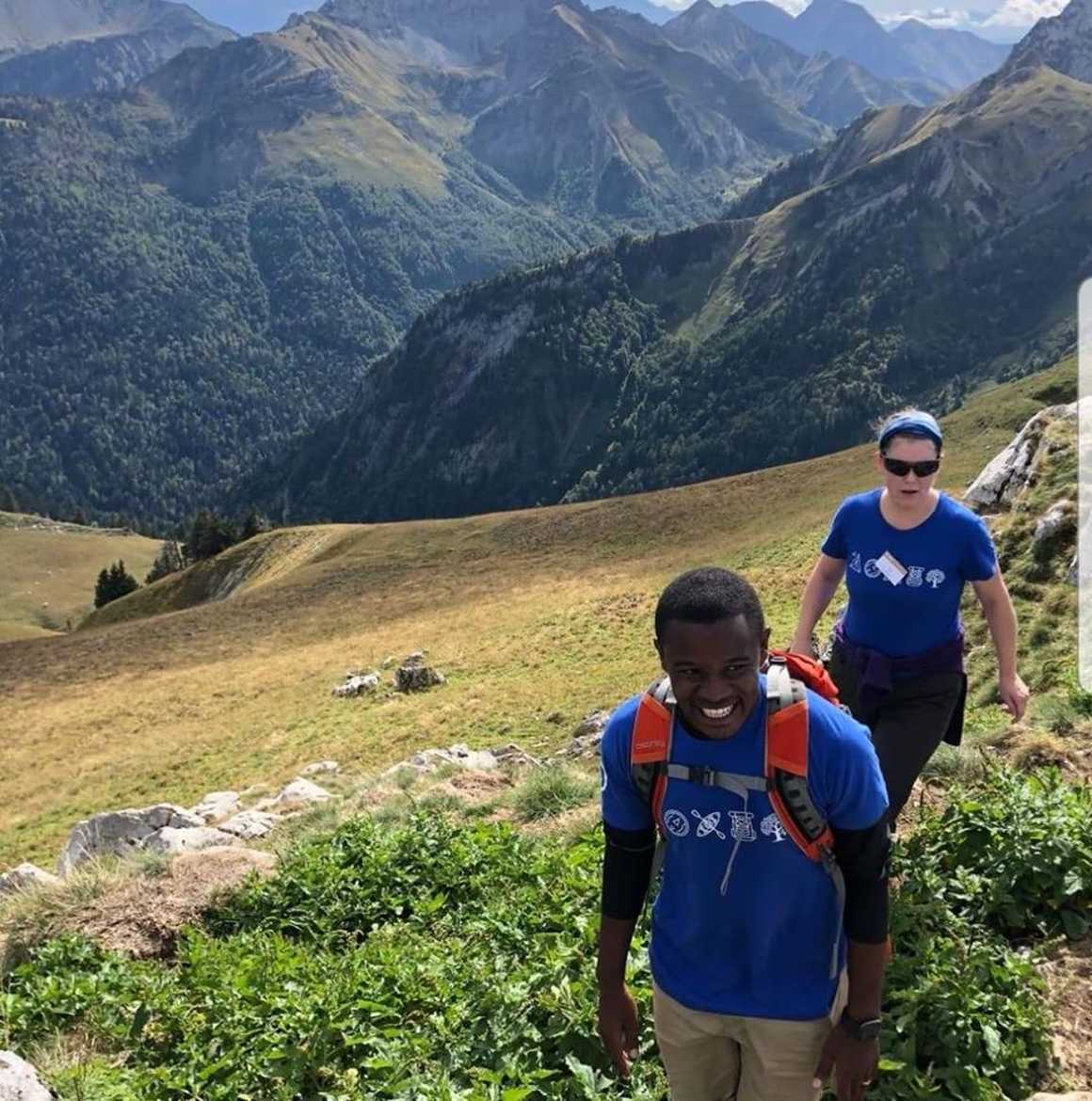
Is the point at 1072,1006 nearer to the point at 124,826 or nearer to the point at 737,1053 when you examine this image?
the point at 737,1053

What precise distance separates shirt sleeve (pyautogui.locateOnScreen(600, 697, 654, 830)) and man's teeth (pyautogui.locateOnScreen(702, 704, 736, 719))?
357 millimetres

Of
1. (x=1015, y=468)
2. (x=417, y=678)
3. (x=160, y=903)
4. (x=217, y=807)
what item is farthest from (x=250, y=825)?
(x=1015, y=468)

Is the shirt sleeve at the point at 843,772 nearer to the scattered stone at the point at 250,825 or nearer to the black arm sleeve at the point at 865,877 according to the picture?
the black arm sleeve at the point at 865,877

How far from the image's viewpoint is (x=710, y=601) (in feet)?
10.0

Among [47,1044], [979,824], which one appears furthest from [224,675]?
[979,824]

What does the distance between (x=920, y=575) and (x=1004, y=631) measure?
80 cm

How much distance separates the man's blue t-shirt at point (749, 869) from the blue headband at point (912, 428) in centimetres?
267

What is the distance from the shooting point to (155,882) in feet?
27.3

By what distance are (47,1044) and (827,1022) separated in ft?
16.7

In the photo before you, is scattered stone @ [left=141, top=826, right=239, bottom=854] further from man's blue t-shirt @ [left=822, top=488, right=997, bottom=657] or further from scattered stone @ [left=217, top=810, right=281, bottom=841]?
man's blue t-shirt @ [left=822, top=488, right=997, bottom=657]

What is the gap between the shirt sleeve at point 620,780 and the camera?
3.38 meters

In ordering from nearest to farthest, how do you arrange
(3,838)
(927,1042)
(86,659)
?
(927,1042) → (3,838) → (86,659)

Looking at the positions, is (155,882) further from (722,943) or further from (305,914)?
(722,943)

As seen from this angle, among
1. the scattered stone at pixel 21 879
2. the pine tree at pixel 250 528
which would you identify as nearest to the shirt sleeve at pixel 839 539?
the scattered stone at pixel 21 879
